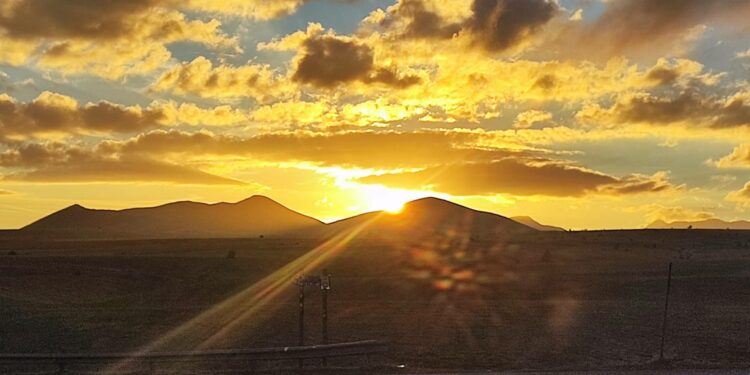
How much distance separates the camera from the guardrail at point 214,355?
17734 mm

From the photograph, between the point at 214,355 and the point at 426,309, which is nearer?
the point at 214,355

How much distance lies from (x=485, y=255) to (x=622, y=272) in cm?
1751

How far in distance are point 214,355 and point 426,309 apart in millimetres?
15985

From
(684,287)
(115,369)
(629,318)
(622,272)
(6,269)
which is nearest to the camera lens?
(115,369)

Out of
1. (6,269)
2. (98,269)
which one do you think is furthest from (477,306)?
(6,269)

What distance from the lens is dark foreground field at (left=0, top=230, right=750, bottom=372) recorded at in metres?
23.5

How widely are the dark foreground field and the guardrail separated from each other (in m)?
2.10

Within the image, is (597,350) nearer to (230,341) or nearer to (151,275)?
(230,341)

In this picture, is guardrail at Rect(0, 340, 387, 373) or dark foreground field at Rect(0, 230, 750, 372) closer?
guardrail at Rect(0, 340, 387, 373)

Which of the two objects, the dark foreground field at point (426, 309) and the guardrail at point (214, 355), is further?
the dark foreground field at point (426, 309)

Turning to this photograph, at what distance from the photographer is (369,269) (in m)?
55.3

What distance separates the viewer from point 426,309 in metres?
33.1

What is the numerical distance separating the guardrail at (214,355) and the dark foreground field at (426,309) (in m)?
2.10

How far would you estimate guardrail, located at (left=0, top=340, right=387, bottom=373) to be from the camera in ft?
58.2
